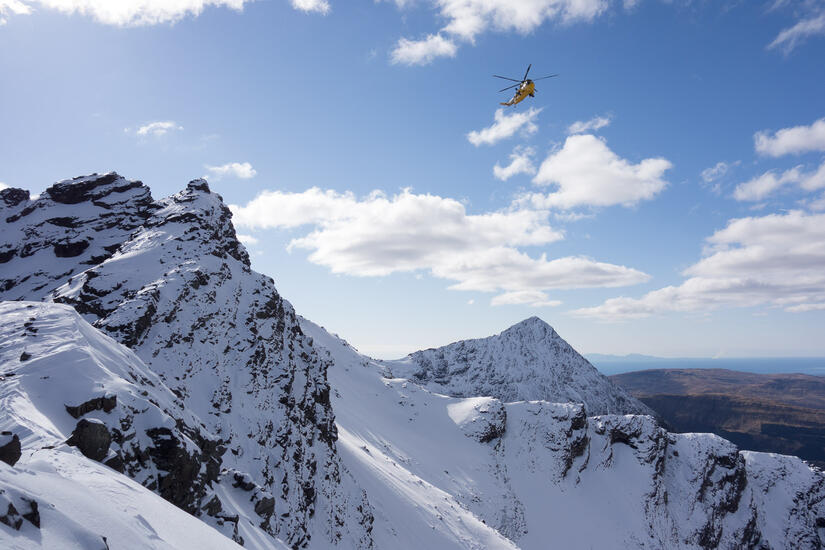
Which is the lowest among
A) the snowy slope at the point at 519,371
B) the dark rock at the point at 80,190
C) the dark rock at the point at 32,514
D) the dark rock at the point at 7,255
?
the snowy slope at the point at 519,371

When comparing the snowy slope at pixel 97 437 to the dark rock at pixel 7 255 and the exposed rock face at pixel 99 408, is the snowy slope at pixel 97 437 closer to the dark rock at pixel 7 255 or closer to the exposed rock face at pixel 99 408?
the exposed rock face at pixel 99 408

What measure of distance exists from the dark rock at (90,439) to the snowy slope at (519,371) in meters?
107

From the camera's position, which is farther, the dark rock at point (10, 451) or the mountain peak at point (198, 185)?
the mountain peak at point (198, 185)

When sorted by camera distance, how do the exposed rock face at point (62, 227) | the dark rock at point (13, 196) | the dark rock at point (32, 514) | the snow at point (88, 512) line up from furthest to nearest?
the dark rock at point (13, 196) → the exposed rock face at point (62, 227) → the snow at point (88, 512) → the dark rock at point (32, 514)

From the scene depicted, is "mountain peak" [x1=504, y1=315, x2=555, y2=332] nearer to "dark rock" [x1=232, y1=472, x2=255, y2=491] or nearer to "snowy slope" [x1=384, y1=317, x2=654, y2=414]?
"snowy slope" [x1=384, y1=317, x2=654, y2=414]

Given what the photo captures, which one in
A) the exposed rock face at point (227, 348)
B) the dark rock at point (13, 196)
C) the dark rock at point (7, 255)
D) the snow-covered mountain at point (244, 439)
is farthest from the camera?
the dark rock at point (13, 196)

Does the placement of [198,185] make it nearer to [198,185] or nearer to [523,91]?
[198,185]

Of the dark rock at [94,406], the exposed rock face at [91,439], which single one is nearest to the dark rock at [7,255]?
Result: the dark rock at [94,406]

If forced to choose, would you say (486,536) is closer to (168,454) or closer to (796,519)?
(168,454)

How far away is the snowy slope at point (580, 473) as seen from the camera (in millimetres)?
60531

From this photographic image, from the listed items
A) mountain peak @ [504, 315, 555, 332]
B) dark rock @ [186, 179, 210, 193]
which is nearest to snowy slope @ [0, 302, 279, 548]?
dark rock @ [186, 179, 210, 193]

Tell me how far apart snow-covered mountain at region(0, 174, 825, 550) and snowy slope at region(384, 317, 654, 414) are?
36.2 m

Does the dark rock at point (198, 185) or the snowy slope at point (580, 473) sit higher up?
the dark rock at point (198, 185)

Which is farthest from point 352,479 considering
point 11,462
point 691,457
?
point 691,457
